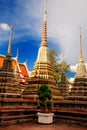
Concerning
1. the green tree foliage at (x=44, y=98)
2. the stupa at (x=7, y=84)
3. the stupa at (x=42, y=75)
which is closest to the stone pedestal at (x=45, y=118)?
the green tree foliage at (x=44, y=98)

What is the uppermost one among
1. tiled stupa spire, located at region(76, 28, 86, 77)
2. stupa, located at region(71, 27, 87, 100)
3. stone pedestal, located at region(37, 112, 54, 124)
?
tiled stupa spire, located at region(76, 28, 86, 77)

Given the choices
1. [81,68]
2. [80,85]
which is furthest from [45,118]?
[81,68]

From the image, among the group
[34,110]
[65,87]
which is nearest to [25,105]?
[34,110]

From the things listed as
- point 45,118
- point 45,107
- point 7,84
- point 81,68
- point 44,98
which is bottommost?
point 45,118

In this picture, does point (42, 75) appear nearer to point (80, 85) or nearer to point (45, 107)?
point (80, 85)

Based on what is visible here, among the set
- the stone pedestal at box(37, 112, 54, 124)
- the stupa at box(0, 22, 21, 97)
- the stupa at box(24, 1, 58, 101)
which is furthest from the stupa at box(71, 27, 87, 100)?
the stupa at box(0, 22, 21, 97)

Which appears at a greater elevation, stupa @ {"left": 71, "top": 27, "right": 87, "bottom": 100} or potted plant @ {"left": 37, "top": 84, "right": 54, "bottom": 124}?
stupa @ {"left": 71, "top": 27, "right": 87, "bottom": 100}

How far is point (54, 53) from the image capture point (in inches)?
1366

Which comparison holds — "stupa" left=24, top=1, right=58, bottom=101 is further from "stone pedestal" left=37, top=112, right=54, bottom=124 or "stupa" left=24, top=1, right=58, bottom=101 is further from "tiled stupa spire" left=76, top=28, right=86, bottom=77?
"stone pedestal" left=37, top=112, right=54, bottom=124

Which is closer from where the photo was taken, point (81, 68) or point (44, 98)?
point (44, 98)

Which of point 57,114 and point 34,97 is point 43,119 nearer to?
point 57,114

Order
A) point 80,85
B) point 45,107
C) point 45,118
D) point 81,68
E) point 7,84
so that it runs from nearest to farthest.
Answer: point 45,118 < point 45,107 < point 7,84 < point 80,85 < point 81,68

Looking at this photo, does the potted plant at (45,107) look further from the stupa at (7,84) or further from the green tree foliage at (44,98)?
the stupa at (7,84)

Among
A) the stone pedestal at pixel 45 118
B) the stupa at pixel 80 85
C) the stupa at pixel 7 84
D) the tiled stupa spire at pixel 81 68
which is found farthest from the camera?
the tiled stupa spire at pixel 81 68
